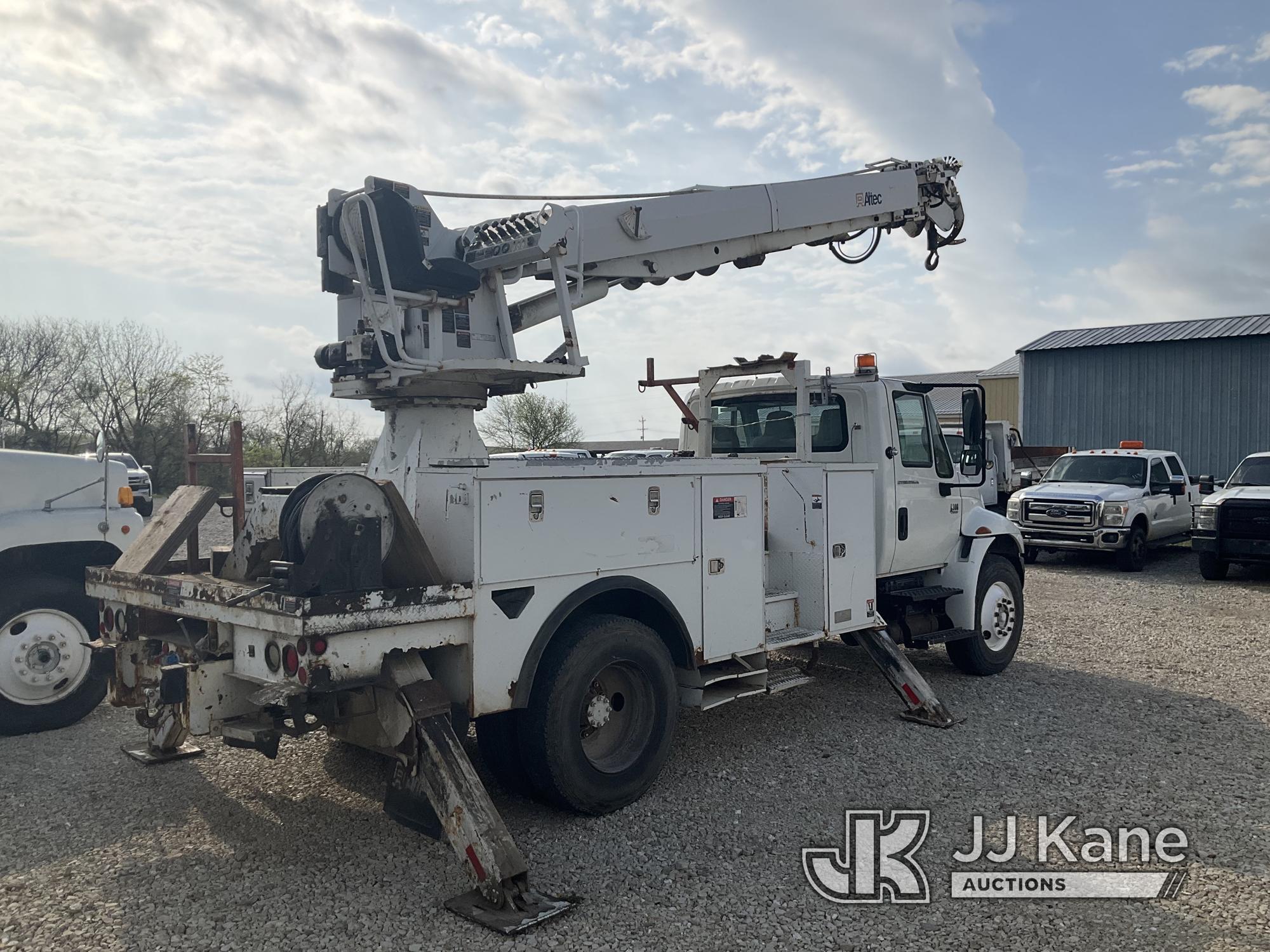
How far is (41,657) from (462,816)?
13.3 feet

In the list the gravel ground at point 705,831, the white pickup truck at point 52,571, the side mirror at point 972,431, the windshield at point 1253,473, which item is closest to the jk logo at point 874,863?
the gravel ground at point 705,831

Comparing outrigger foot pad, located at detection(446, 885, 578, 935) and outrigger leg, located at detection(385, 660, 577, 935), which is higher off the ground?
outrigger leg, located at detection(385, 660, 577, 935)

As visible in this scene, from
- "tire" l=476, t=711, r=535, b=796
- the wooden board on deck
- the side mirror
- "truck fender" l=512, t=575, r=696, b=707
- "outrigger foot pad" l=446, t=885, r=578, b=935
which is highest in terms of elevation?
the side mirror

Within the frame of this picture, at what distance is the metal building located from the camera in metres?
25.9

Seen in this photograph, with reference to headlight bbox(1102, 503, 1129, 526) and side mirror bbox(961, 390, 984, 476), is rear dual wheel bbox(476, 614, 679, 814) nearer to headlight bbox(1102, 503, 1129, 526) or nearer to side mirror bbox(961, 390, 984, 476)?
side mirror bbox(961, 390, 984, 476)

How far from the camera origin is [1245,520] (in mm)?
14219

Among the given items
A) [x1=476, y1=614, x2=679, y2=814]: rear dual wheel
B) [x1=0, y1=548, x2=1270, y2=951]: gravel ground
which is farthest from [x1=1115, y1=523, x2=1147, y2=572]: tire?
[x1=476, y1=614, x2=679, y2=814]: rear dual wheel

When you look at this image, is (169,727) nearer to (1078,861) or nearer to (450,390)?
(450,390)

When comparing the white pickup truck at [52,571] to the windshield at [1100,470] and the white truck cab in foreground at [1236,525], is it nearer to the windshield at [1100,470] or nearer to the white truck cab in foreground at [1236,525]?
the white truck cab in foreground at [1236,525]

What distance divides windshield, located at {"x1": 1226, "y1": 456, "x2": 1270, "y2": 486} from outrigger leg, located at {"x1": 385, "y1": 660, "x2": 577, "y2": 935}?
1482 cm

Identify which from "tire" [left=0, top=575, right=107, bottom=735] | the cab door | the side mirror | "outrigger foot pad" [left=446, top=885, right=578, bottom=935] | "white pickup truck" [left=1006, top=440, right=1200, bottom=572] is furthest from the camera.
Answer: "white pickup truck" [left=1006, top=440, right=1200, bottom=572]

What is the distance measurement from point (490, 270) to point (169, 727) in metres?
3.32

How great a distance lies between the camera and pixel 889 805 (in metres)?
5.20

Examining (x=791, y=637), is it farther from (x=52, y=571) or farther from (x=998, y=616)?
(x=52, y=571)
